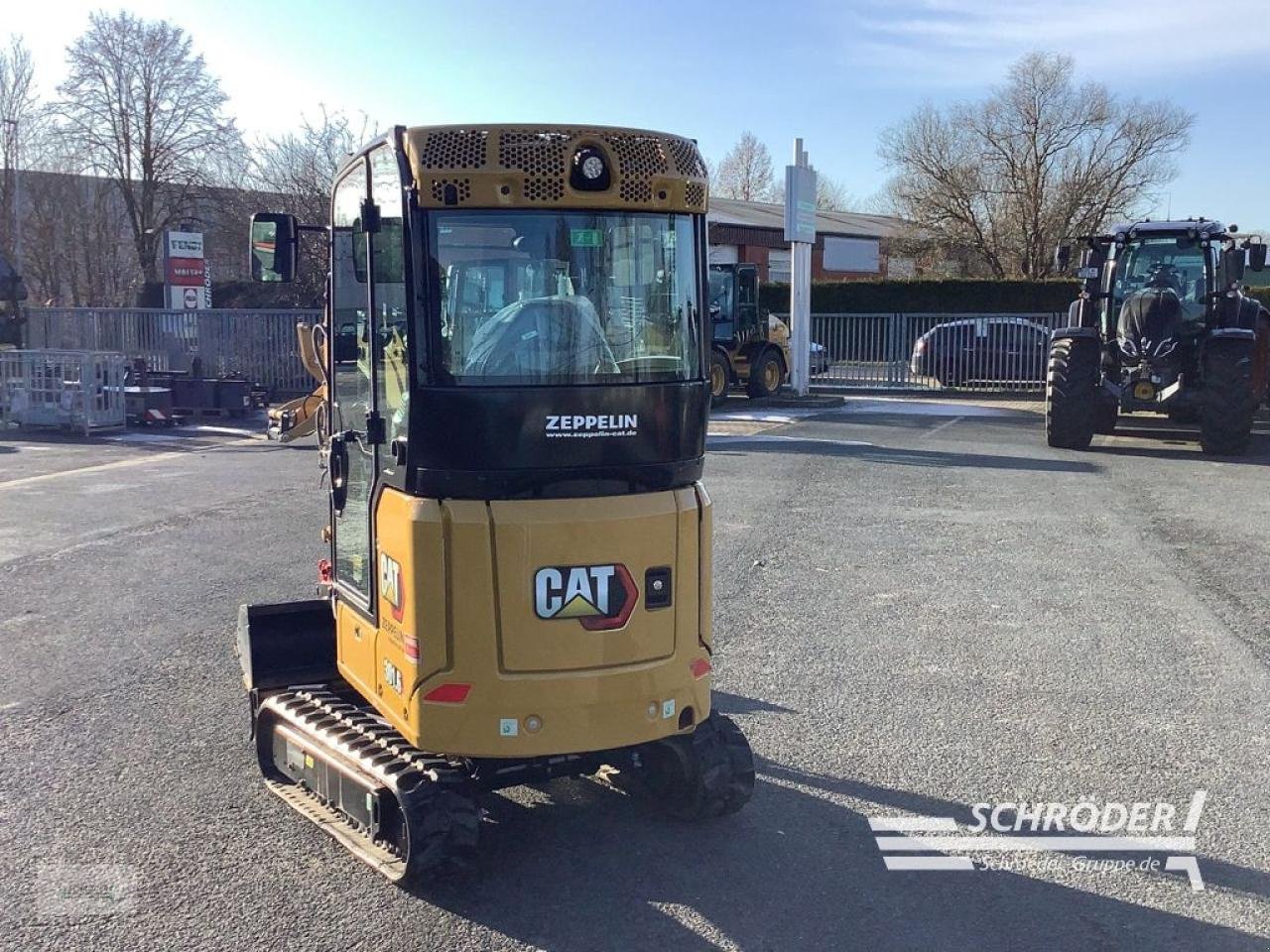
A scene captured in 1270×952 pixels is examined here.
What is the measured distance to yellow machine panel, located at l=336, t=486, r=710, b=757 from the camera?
166 inches

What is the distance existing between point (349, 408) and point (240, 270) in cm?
4483

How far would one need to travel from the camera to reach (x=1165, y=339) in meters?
16.5

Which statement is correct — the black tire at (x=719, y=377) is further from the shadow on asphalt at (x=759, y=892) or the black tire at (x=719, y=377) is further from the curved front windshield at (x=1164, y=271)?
the shadow on asphalt at (x=759, y=892)

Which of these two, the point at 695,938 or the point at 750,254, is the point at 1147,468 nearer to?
the point at 695,938

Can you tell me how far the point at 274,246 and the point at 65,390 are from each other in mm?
17015

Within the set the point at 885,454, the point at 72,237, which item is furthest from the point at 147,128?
the point at 885,454

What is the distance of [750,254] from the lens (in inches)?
1981

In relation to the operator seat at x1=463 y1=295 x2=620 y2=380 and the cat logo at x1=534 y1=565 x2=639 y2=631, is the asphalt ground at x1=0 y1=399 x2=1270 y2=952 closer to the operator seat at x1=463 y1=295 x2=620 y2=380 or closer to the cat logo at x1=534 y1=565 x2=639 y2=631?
the cat logo at x1=534 y1=565 x2=639 y2=631

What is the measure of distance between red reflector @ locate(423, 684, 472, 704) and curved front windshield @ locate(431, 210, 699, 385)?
3.54 feet

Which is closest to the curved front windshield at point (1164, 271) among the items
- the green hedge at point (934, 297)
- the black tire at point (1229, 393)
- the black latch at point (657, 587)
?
the black tire at point (1229, 393)

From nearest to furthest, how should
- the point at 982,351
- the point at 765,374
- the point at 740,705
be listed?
the point at 740,705
the point at 765,374
the point at 982,351

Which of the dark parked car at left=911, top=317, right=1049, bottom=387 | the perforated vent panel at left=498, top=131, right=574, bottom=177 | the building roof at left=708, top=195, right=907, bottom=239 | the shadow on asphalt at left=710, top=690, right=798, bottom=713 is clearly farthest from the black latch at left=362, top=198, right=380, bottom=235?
the building roof at left=708, top=195, right=907, bottom=239

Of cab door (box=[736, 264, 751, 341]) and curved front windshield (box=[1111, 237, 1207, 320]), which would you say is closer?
curved front windshield (box=[1111, 237, 1207, 320])

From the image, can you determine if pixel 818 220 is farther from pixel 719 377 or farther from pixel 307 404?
pixel 307 404
